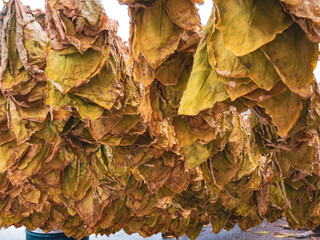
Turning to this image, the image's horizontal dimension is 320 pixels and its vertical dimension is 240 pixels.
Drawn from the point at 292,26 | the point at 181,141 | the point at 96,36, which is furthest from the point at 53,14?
the point at 292,26

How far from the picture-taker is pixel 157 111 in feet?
2.98

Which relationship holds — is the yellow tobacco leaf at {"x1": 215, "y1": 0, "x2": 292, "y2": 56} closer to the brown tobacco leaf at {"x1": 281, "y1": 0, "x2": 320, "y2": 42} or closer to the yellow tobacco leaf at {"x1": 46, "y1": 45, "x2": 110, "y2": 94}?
the brown tobacco leaf at {"x1": 281, "y1": 0, "x2": 320, "y2": 42}

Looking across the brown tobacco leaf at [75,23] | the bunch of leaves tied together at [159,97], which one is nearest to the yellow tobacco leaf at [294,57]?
the bunch of leaves tied together at [159,97]

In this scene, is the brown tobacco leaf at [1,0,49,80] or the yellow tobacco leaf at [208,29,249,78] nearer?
the yellow tobacco leaf at [208,29,249,78]

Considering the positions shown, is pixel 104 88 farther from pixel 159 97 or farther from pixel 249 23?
pixel 249 23

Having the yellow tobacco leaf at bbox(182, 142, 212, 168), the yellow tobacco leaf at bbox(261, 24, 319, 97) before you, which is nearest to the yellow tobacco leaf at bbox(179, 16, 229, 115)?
the yellow tobacco leaf at bbox(261, 24, 319, 97)

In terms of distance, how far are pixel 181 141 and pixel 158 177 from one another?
0.62m

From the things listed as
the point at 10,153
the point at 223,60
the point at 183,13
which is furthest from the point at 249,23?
the point at 10,153

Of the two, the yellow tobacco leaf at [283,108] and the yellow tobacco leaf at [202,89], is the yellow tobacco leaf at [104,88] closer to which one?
the yellow tobacco leaf at [202,89]

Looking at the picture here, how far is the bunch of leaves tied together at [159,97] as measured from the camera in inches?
21.4

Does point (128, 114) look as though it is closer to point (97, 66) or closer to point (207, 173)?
point (97, 66)

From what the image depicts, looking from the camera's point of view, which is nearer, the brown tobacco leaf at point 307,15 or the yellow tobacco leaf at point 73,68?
the brown tobacco leaf at point 307,15

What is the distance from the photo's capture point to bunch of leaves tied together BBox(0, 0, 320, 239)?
21.4 inches

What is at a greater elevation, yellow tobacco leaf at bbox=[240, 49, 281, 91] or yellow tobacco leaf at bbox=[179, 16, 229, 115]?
yellow tobacco leaf at bbox=[240, 49, 281, 91]
